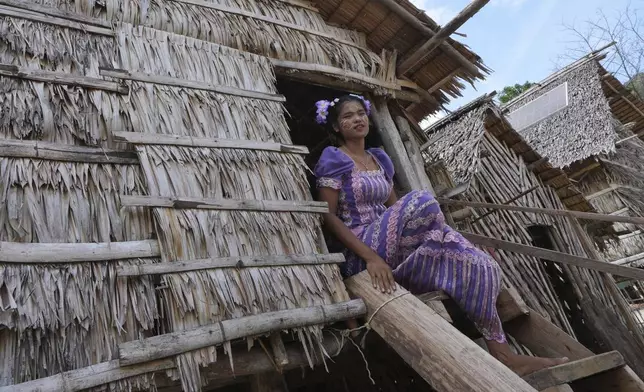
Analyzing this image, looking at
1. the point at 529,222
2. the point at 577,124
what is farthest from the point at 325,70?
the point at 577,124

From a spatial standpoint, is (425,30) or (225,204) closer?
(225,204)

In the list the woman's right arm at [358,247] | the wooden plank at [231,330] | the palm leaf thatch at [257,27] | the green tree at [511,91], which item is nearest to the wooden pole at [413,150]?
the palm leaf thatch at [257,27]

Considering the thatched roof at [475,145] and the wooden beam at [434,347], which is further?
the thatched roof at [475,145]

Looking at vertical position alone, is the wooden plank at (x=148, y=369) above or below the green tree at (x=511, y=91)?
below

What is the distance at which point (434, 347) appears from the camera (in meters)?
1.90

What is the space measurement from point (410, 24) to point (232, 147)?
2187mm

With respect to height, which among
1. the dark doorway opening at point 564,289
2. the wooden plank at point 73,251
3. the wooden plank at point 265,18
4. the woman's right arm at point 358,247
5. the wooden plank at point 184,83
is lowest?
the dark doorway opening at point 564,289

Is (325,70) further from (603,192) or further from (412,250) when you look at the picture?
(603,192)

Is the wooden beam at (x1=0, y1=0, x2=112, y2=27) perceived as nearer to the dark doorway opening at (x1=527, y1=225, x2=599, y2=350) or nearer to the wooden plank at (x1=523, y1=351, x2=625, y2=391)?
the wooden plank at (x1=523, y1=351, x2=625, y2=391)

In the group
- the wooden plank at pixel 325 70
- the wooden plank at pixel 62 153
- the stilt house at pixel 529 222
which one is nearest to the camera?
the wooden plank at pixel 62 153

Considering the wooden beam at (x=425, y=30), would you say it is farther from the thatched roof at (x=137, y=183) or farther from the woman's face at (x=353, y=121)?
the thatched roof at (x=137, y=183)

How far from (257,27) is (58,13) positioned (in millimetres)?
1338

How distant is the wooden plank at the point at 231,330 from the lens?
5.98 ft

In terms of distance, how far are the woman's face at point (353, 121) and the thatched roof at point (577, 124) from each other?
976cm
